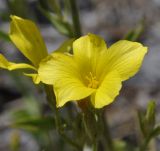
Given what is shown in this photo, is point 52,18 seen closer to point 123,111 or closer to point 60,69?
point 60,69

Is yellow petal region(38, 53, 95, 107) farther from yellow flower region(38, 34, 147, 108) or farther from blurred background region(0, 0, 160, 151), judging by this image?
blurred background region(0, 0, 160, 151)

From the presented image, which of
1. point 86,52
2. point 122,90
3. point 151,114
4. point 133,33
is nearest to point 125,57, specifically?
point 86,52

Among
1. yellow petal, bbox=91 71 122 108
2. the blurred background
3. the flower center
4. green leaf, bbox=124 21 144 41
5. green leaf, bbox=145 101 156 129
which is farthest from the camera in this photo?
the blurred background

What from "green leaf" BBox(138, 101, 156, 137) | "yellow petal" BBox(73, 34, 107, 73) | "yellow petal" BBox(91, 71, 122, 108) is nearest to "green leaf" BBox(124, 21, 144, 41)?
"green leaf" BBox(138, 101, 156, 137)

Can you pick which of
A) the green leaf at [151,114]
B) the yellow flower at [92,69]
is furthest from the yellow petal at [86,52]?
the green leaf at [151,114]

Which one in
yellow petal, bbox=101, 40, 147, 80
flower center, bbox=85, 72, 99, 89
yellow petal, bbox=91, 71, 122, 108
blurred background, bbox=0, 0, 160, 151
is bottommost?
blurred background, bbox=0, 0, 160, 151

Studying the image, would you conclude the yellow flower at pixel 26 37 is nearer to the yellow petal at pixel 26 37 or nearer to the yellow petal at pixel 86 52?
the yellow petal at pixel 26 37

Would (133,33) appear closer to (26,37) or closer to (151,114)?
(151,114)
